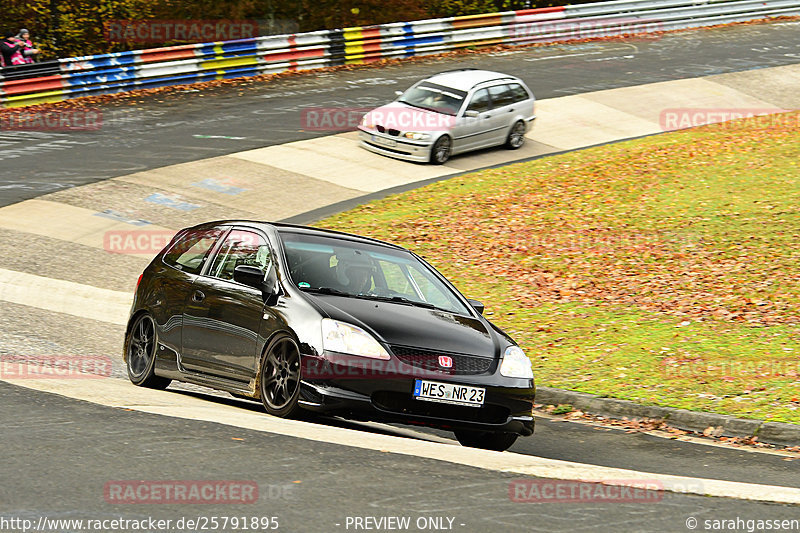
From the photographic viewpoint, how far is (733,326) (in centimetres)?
1288

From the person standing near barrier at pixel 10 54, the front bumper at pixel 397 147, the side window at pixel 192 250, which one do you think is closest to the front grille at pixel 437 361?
the side window at pixel 192 250

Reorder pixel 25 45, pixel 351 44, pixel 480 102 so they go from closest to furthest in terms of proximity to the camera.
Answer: pixel 480 102
pixel 25 45
pixel 351 44

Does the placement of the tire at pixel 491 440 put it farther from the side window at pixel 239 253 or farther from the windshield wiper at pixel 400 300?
the side window at pixel 239 253

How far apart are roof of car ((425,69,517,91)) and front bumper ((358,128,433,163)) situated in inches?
70.0

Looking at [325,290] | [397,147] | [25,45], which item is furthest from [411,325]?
[25,45]

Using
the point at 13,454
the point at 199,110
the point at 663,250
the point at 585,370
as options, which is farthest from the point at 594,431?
the point at 199,110

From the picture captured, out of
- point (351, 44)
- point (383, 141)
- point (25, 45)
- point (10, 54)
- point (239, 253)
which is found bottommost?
point (383, 141)

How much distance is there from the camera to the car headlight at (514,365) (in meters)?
8.39

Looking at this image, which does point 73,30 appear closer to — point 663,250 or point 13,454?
point 663,250

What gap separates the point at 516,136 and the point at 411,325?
717 inches

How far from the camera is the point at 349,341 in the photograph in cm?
795

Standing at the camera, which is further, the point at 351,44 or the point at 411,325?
the point at 351,44

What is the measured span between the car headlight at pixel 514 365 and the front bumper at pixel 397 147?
15520 mm

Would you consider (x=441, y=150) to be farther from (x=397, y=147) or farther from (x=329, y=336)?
(x=329, y=336)
